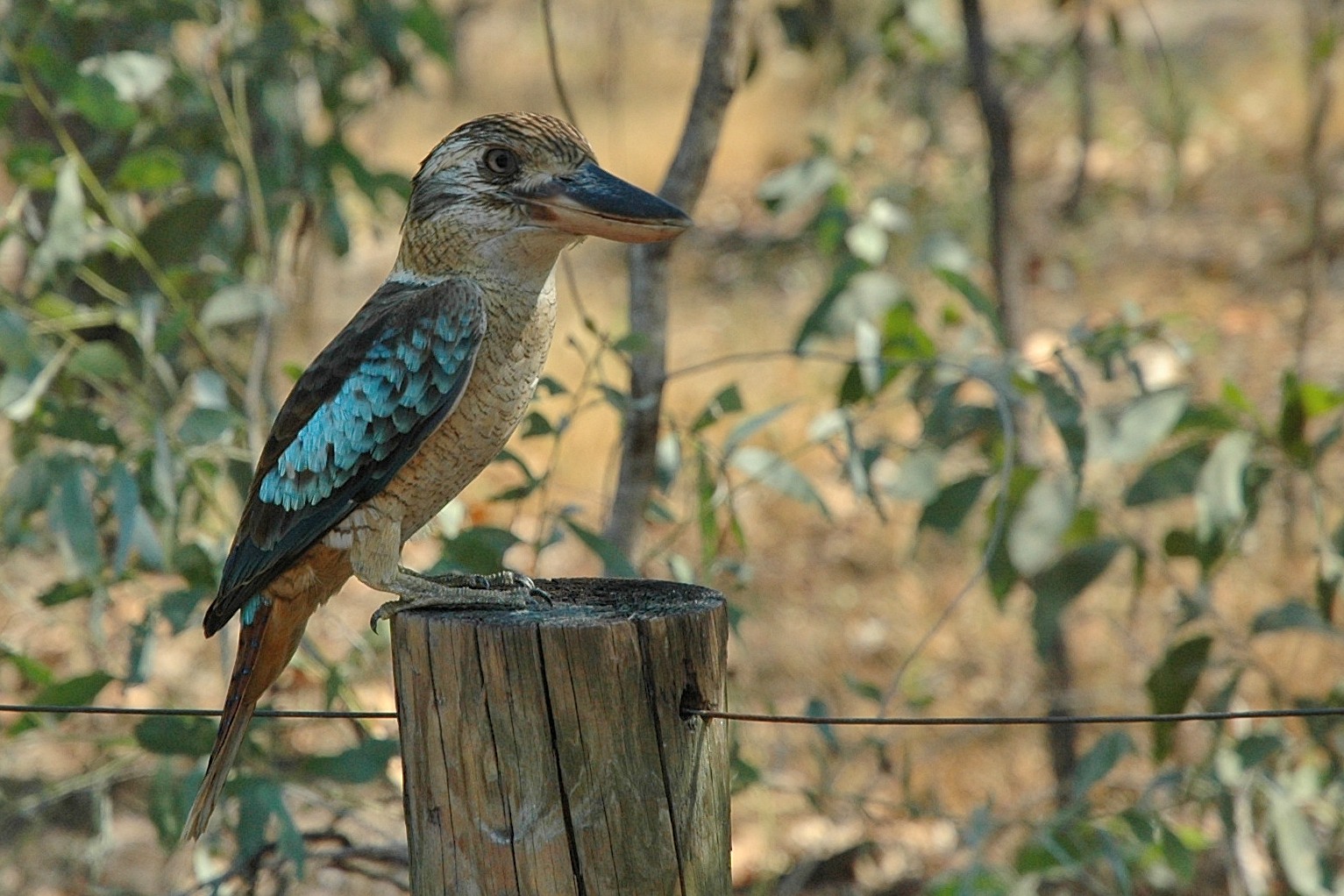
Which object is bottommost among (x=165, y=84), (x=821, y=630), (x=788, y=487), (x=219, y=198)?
(x=821, y=630)

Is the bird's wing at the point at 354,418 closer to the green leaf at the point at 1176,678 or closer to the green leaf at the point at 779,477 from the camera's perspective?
the green leaf at the point at 779,477

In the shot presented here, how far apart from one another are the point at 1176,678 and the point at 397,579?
2.12 m

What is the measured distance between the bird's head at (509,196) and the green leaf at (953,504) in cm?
149

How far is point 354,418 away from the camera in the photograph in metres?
2.42

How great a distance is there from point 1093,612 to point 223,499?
2.99 m

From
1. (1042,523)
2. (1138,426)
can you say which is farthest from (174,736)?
(1138,426)

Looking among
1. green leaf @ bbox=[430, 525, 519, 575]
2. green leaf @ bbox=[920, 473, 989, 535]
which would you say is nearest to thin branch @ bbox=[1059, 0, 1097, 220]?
green leaf @ bbox=[920, 473, 989, 535]

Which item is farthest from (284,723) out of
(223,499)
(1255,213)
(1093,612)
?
(1255,213)

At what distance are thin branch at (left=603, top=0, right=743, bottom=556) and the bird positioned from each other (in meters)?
0.94

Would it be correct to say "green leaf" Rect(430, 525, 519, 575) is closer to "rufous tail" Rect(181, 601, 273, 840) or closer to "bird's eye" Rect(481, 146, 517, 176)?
"rufous tail" Rect(181, 601, 273, 840)

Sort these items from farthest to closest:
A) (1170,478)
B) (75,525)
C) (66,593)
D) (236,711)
A: (1170,478) → (66,593) → (75,525) → (236,711)

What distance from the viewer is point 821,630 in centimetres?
616

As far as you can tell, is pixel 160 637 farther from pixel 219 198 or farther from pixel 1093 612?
pixel 1093 612

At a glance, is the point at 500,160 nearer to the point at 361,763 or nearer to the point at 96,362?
the point at 96,362
